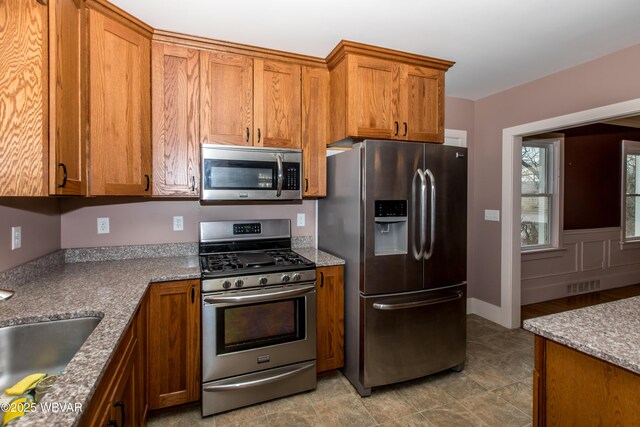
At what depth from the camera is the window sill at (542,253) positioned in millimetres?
4023

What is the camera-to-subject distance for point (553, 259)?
4.23m

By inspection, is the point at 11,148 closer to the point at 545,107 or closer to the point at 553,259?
the point at 545,107

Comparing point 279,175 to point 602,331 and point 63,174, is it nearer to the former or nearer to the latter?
point 63,174

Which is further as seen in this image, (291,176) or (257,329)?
(291,176)

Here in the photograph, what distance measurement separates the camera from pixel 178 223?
102 inches

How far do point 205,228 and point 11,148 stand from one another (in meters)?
1.37

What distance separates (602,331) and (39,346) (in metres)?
2.06

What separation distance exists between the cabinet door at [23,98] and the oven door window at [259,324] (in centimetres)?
115

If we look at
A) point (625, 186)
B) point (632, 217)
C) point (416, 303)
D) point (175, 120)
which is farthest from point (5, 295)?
point (632, 217)

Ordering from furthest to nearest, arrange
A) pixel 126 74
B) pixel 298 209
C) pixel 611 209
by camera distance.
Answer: pixel 611 209 → pixel 298 209 → pixel 126 74

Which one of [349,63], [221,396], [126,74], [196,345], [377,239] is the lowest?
[221,396]

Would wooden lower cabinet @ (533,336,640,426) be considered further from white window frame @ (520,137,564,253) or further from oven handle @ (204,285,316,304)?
white window frame @ (520,137,564,253)

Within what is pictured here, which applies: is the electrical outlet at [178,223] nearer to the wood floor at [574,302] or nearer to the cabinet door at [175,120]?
the cabinet door at [175,120]

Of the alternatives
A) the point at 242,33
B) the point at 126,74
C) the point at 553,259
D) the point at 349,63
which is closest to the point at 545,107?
the point at 349,63
